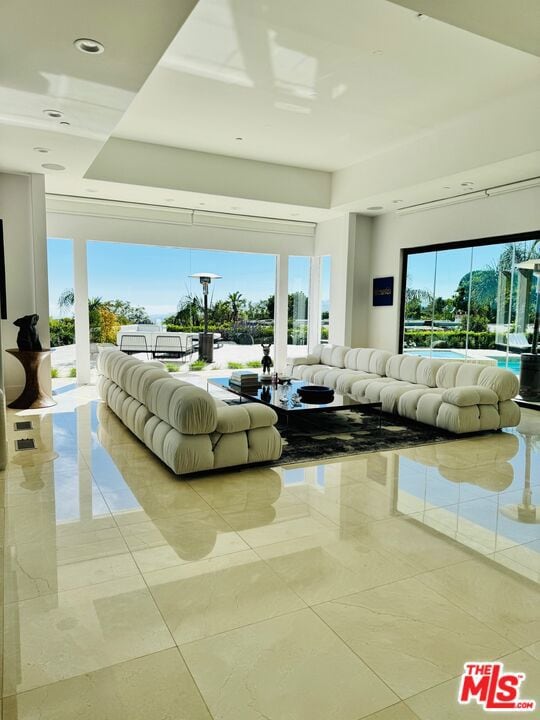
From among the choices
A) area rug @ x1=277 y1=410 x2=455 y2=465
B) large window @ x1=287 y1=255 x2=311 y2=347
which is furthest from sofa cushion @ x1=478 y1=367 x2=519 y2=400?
large window @ x1=287 y1=255 x2=311 y2=347

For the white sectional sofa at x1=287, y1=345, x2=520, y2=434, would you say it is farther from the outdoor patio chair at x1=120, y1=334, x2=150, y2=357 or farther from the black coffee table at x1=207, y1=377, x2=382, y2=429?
the outdoor patio chair at x1=120, y1=334, x2=150, y2=357

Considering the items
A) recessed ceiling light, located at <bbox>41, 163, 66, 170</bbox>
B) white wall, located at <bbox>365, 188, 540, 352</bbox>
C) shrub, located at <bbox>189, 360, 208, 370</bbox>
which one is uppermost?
recessed ceiling light, located at <bbox>41, 163, 66, 170</bbox>

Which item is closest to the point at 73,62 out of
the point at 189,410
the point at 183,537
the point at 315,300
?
the point at 189,410

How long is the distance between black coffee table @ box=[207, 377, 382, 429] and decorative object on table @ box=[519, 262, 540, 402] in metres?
2.90

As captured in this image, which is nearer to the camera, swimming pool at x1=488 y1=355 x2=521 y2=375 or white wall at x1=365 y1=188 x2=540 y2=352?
white wall at x1=365 y1=188 x2=540 y2=352

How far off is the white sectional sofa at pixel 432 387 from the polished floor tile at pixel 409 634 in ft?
11.0

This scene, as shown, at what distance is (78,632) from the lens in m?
2.20

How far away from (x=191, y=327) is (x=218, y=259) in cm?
152

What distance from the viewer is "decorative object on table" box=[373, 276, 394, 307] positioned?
9828 mm

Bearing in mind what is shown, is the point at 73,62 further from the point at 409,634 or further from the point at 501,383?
the point at 501,383

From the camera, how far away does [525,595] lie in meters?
2.55

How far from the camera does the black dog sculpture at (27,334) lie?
23.0ft

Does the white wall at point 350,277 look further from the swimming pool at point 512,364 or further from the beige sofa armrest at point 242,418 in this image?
the beige sofa armrest at point 242,418

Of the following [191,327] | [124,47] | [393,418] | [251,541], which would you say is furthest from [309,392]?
[191,327]
